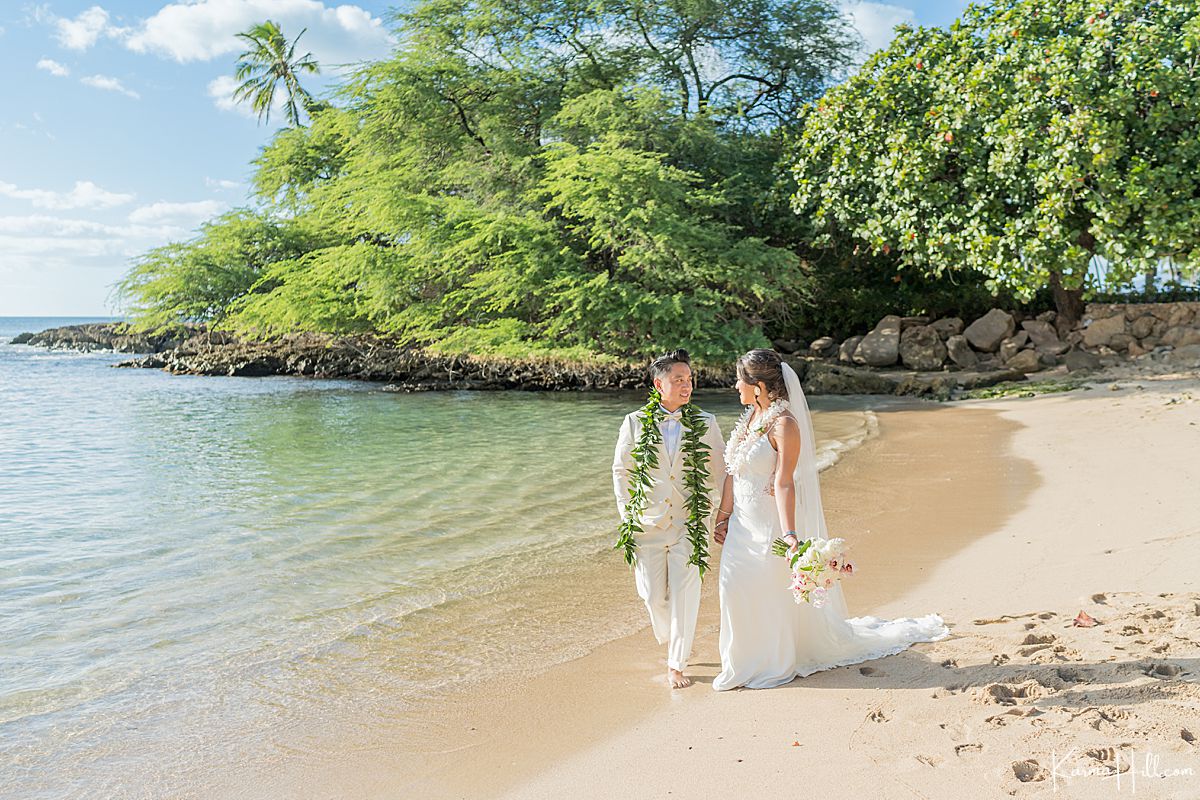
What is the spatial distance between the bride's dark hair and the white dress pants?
0.97 m

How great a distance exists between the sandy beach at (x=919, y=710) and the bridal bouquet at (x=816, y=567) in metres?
0.54

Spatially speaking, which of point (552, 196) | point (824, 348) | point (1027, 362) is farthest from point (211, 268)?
point (1027, 362)

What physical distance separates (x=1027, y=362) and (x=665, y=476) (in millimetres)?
19625

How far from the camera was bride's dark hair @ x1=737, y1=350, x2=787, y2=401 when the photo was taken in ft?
15.7

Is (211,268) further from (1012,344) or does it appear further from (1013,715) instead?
(1013,715)

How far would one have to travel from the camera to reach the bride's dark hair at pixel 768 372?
4.78 m

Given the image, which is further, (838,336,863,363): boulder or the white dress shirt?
(838,336,863,363): boulder

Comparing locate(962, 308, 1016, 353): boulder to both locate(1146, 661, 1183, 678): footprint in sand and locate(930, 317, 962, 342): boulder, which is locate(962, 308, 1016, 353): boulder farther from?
locate(1146, 661, 1183, 678): footprint in sand

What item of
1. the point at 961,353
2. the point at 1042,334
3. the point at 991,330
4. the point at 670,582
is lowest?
the point at 670,582

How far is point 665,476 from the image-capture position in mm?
5113

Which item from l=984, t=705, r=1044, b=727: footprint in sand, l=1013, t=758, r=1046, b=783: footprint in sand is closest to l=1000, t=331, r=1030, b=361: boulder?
l=984, t=705, r=1044, b=727: footprint in sand

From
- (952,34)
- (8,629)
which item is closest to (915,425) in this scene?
(952,34)

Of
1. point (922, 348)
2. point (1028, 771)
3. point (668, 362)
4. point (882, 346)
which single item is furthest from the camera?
point (882, 346)

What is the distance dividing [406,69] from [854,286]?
47.1 feet
